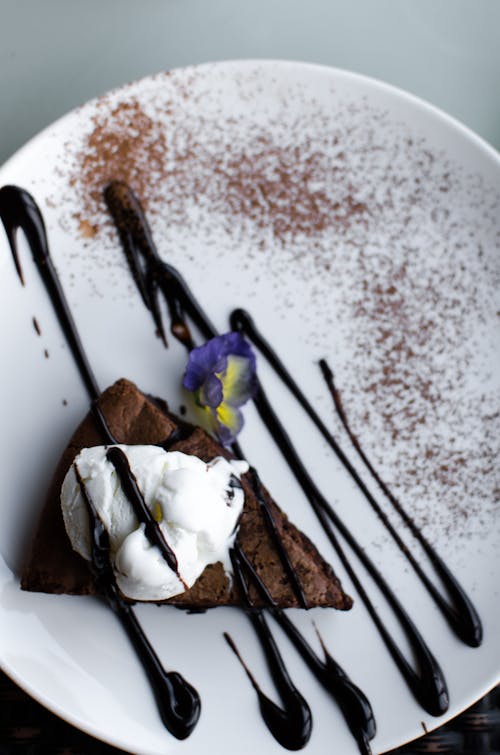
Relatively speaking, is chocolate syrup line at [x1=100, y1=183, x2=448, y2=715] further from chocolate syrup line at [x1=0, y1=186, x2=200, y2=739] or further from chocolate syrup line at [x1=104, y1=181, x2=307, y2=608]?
chocolate syrup line at [x1=0, y1=186, x2=200, y2=739]

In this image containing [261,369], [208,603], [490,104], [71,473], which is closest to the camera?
[71,473]

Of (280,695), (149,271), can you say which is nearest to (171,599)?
(280,695)

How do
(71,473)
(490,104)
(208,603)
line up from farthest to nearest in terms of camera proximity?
(490,104) → (208,603) → (71,473)

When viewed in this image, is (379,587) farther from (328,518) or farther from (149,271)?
(149,271)

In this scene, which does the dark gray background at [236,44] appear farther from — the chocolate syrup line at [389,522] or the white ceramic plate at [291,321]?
the chocolate syrup line at [389,522]

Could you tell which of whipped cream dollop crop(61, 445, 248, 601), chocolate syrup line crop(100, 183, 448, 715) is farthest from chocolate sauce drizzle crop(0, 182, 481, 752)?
whipped cream dollop crop(61, 445, 248, 601)

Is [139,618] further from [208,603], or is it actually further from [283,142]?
[283,142]

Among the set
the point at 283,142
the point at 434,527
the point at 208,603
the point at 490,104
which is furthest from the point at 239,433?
the point at 490,104

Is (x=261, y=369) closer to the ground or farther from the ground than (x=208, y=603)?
farther from the ground
